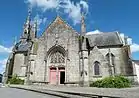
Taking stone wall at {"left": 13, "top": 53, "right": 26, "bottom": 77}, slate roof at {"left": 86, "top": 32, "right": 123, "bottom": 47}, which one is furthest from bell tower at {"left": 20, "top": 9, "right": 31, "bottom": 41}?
slate roof at {"left": 86, "top": 32, "right": 123, "bottom": 47}

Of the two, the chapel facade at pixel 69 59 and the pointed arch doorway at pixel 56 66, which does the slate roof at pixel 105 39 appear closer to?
the chapel facade at pixel 69 59

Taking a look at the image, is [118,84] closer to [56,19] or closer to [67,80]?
[67,80]

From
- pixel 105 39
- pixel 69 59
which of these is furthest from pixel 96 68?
pixel 105 39

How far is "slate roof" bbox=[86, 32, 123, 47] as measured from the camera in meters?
30.9

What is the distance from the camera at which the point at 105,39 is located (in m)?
32.5

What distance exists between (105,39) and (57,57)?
11.2 meters

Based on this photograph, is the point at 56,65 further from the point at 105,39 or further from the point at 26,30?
the point at 26,30

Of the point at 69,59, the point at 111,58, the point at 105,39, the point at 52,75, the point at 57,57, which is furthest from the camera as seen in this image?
the point at 105,39

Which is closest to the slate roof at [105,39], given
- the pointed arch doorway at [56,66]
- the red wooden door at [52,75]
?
the pointed arch doorway at [56,66]

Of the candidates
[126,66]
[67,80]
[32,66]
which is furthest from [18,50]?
[126,66]

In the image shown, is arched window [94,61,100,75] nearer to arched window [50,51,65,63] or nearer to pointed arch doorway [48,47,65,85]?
pointed arch doorway [48,47,65,85]

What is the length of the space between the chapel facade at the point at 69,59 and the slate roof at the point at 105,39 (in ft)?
1.37

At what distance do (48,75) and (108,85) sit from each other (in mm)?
10764

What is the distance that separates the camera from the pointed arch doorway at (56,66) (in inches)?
1041
